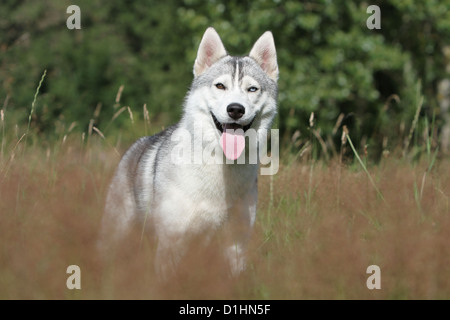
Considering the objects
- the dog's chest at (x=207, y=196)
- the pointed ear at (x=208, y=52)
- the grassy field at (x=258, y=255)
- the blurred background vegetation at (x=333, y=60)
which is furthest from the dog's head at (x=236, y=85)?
the blurred background vegetation at (x=333, y=60)

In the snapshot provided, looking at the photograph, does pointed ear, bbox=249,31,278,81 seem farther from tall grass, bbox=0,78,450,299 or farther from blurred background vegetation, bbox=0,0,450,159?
blurred background vegetation, bbox=0,0,450,159

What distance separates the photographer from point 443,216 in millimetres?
3508

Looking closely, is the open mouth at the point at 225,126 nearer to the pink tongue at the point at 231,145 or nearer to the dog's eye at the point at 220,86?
the pink tongue at the point at 231,145

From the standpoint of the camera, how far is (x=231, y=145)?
414 cm

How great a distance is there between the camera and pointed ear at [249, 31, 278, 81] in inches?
189

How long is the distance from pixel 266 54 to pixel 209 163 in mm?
1310

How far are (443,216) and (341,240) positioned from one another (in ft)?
2.74

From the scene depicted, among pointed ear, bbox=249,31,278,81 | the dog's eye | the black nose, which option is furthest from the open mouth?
pointed ear, bbox=249,31,278,81

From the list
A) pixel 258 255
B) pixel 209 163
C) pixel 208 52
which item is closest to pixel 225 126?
pixel 209 163

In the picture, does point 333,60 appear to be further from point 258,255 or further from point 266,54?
point 258,255

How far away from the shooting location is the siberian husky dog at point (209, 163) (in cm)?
394

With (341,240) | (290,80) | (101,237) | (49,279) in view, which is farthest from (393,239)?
(290,80)

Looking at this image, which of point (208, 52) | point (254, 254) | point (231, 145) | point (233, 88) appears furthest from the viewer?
point (208, 52)

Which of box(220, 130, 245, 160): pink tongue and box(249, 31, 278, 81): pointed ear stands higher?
box(249, 31, 278, 81): pointed ear
